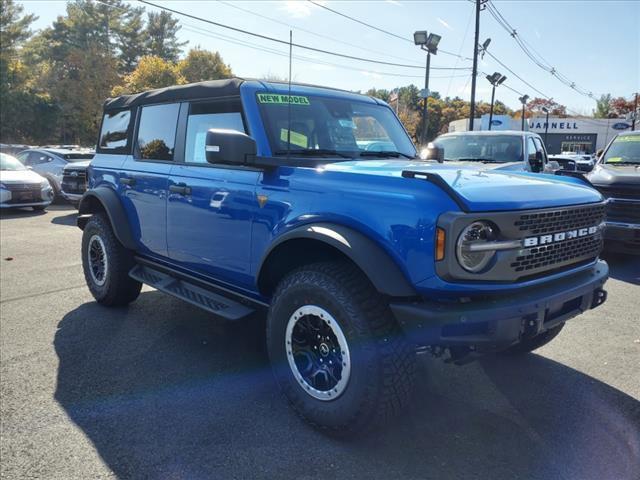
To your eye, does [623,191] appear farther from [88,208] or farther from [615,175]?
[88,208]

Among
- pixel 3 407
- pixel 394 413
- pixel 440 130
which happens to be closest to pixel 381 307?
pixel 394 413

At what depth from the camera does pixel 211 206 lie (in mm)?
3604

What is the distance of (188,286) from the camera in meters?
4.11

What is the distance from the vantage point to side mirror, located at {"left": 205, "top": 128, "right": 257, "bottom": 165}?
2982 millimetres

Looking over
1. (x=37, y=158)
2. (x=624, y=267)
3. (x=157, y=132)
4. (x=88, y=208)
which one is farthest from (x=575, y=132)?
(x=157, y=132)

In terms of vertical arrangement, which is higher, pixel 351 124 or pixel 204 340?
pixel 351 124

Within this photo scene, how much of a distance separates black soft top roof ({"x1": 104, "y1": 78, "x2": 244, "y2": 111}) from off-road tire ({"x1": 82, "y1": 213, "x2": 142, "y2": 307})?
3.81 ft

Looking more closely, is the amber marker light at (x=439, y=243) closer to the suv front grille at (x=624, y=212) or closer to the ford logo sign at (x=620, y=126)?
the suv front grille at (x=624, y=212)

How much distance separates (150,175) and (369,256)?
8.27 feet

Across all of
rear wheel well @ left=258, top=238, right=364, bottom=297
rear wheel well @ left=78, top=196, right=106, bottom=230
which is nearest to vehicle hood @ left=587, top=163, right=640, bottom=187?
rear wheel well @ left=258, top=238, right=364, bottom=297

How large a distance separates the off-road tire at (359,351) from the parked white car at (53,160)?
542 inches

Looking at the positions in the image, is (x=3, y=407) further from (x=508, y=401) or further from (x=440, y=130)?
(x=440, y=130)

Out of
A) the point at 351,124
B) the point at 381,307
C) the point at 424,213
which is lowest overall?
the point at 381,307

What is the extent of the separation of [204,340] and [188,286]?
0.51 metres
